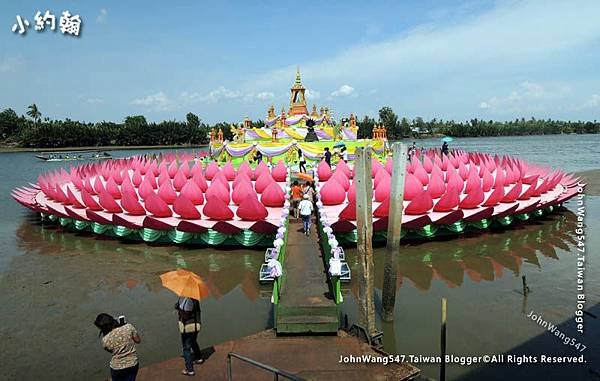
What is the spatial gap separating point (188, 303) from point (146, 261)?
6089 mm

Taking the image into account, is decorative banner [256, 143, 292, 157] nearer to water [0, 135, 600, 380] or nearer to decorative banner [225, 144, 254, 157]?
decorative banner [225, 144, 254, 157]

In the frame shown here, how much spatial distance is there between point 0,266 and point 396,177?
32.5ft

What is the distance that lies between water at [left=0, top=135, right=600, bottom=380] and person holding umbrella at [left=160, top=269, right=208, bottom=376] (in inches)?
65.2

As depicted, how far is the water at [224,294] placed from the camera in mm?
6480

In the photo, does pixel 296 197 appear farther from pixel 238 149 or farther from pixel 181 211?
pixel 238 149

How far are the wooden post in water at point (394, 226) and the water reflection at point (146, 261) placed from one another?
265 centimetres

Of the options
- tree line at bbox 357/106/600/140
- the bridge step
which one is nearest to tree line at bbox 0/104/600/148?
tree line at bbox 357/106/600/140

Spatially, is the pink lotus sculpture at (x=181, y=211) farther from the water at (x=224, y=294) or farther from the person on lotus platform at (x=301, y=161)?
the person on lotus platform at (x=301, y=161)

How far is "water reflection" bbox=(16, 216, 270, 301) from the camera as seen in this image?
9.17 metres

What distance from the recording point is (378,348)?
532 centimetres

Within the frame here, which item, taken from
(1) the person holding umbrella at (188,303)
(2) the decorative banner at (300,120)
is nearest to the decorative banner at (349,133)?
(2) the decorative banner at (300,120)

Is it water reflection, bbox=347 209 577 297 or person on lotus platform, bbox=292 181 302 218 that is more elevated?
person on lotus platform, bbox=292 181 302 218

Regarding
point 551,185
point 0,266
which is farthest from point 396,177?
point 551,185

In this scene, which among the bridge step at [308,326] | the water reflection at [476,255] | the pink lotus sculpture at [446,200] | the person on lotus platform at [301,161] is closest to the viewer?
the bridge step at [308,326]
